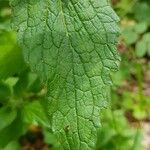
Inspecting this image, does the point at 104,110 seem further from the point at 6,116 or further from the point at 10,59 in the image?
the point at 10,59

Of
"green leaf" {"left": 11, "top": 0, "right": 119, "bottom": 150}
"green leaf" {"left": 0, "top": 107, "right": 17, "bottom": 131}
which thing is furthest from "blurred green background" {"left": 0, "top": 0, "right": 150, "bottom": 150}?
"green leaf" {"left": 11, "top": 0, "right": 119, "bottom": 150}

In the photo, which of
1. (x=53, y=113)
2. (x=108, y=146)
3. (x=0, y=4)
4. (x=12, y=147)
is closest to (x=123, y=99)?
(x=108, y=146)

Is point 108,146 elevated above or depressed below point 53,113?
below

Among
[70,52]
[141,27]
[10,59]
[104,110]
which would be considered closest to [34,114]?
[10,59]

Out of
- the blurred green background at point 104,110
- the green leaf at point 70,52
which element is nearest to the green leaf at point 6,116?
the blurred green background at point 104,110

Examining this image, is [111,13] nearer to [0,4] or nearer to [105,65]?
[105,65]

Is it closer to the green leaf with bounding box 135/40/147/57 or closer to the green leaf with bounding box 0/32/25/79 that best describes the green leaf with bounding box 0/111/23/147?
the green leaf with bounding box 0/32/25/79
